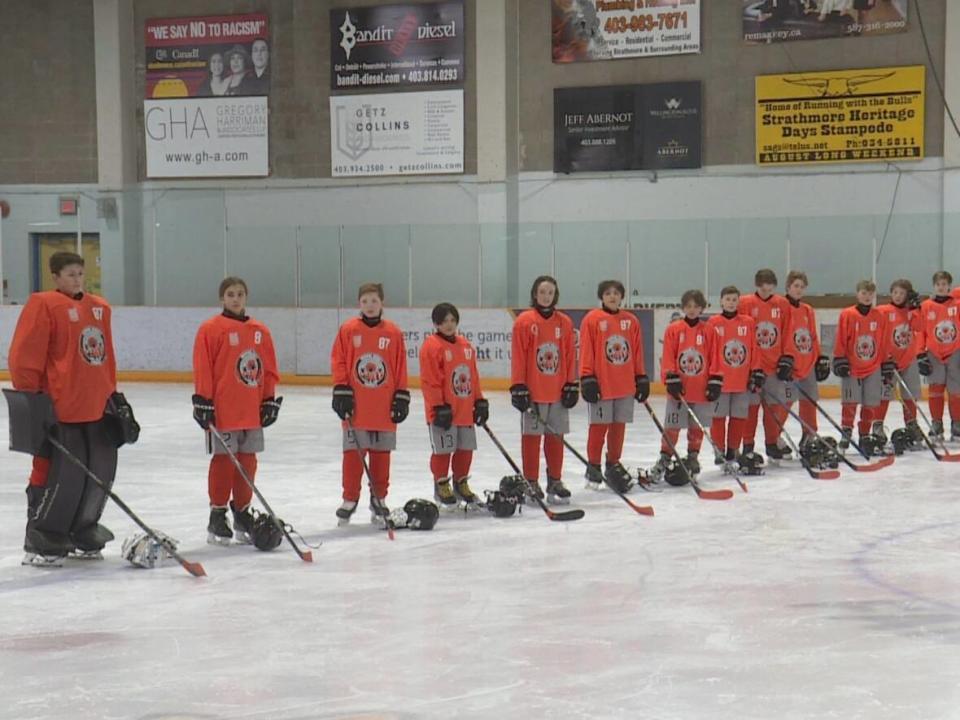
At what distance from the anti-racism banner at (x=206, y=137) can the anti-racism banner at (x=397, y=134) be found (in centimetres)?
111

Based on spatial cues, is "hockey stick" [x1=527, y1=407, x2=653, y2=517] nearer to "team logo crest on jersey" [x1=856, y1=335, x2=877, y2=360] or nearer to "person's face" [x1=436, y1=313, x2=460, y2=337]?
"person's face" [x1=436, y1=313, x2=460, y2=337]

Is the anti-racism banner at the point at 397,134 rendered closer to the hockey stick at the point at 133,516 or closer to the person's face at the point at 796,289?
the person's face at the point at 796,289

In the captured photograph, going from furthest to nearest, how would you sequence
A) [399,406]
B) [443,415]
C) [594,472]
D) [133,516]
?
[594,472]
[443,415]
[399,406]
[133,516]

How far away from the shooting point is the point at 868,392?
32.3 feet

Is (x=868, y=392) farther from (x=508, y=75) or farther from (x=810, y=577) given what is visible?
(x=508, y=75)

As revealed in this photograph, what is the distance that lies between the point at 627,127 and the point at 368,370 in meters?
11.5

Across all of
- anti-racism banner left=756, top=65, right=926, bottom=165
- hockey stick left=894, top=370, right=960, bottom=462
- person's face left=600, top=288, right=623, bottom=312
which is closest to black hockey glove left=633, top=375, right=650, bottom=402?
person's face left=600, top=288, right=623, bottom=312

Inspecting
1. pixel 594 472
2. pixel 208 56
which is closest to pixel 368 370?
pixel 594 472

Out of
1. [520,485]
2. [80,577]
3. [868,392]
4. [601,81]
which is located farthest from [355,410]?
[601,81]

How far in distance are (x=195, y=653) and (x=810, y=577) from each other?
2.50 meters

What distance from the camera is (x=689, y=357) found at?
875 centimetres

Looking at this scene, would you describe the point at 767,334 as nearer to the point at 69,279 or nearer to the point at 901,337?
the point at 901,337

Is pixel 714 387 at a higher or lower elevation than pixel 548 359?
lower

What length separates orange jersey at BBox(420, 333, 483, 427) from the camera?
7148mm
